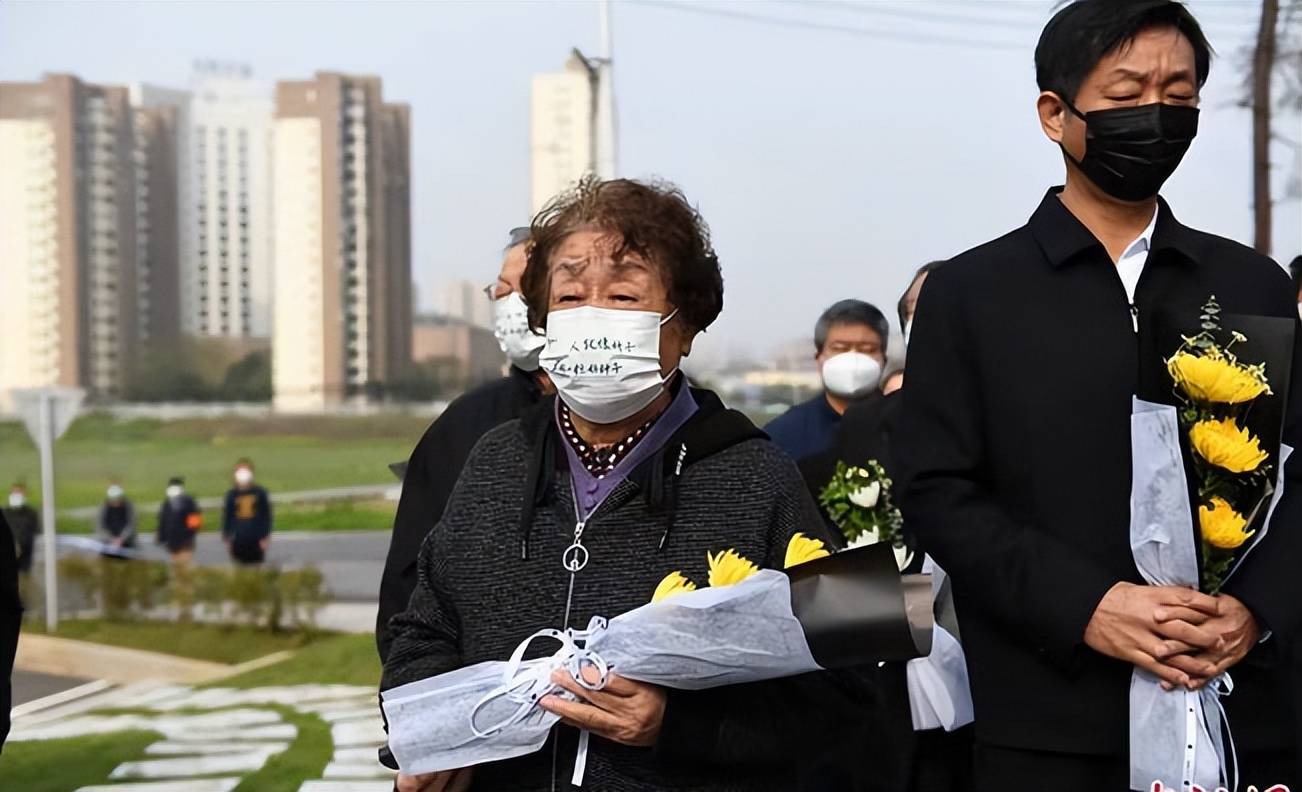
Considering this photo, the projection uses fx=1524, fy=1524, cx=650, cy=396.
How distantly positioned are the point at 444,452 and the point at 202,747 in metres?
6.09

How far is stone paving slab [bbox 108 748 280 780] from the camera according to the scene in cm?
821

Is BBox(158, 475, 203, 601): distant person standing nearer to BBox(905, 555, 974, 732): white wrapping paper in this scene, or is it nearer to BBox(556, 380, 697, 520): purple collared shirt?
BBox(905, 555, 974, 732): white wrapping paper

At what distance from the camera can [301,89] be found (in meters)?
34.4

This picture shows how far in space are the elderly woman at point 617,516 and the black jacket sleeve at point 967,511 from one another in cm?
21

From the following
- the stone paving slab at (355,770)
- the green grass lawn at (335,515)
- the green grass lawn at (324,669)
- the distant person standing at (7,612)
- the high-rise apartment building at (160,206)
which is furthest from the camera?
the high-rise apartment building at (160,206)

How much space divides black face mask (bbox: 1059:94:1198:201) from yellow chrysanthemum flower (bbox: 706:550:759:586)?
3.01ft

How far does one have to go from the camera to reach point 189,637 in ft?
50.3

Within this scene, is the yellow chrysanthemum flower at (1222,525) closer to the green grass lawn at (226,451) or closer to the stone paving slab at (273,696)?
the stone paving slab at (273,696)

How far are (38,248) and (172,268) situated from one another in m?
3.33

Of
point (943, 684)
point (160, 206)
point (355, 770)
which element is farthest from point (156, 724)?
point (160, 206)

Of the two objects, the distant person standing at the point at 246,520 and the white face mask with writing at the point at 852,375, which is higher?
the white face mask with writing at the point at 852,375

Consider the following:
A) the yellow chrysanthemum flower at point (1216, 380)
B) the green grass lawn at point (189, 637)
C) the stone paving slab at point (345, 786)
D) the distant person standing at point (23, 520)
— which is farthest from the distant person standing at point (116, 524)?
the yellow chrysanthemum flower at point (1216, 380)

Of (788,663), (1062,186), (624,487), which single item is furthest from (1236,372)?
(624,487)

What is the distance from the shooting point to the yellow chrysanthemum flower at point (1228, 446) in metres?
2.28
